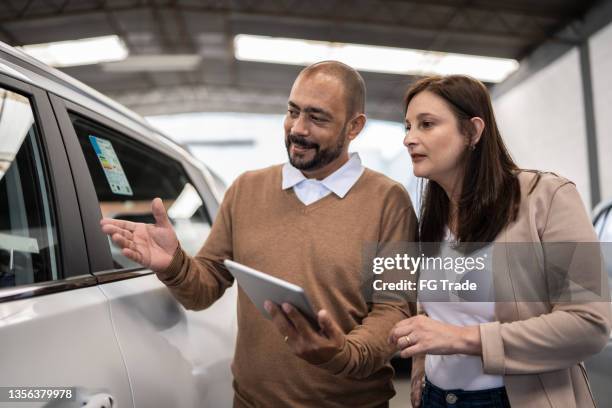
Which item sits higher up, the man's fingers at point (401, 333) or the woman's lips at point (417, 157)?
the woman's lips at point (417, 157)

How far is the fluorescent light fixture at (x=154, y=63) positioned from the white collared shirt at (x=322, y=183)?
9.28 metres

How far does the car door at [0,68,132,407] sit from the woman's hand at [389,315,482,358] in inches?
24.6

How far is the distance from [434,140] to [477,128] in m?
0.12

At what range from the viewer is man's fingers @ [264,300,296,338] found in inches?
46.6

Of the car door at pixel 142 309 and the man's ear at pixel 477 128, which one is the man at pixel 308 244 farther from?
the man's ear at pixel 477 128

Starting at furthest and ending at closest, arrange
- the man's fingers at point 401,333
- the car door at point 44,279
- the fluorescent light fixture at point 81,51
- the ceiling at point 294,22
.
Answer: the fluorescent light fixture at point 81,51 → the ceiling at point 294,22 → the man's fingers at point 401,333 → the car door at point 44,279

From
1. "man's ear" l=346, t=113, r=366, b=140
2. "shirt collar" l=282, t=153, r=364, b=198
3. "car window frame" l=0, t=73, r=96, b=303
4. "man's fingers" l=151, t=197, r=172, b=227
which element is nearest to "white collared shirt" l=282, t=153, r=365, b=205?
"shirt collar" l=282, t=153, r=364, b=198

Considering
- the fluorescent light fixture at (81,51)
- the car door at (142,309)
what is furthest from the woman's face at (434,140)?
the fluorescent light fixture at (81,51)

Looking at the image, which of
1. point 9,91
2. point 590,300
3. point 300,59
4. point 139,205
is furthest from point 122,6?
point 590,300

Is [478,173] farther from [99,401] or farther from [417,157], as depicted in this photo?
[99,401]

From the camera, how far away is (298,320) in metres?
1.18

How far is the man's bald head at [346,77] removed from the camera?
171 cm

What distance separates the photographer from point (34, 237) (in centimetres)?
126

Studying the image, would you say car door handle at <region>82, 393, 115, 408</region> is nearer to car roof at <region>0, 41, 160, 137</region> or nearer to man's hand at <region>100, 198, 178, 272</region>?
man's hand at <region>100, 198, 178, 272</region>
